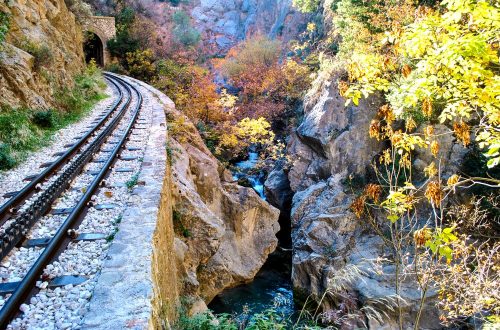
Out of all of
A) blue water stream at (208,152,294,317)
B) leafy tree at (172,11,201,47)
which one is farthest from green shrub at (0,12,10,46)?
leafy tree at (172,11,201,47)

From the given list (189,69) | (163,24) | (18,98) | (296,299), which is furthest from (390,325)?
(163,24)

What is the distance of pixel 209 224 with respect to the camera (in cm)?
859

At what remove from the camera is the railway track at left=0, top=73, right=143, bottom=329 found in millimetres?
3846

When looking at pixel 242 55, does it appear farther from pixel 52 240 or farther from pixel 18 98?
pixel 52 240

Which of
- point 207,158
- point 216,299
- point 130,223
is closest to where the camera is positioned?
point 130,223

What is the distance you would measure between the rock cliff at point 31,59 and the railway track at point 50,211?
2.80 m

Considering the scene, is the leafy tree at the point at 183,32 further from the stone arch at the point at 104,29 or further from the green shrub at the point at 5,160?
the green shrub at the point at 5,160

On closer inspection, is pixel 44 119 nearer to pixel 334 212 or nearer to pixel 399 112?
pixel 334 212

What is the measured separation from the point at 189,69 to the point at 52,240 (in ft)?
68.2

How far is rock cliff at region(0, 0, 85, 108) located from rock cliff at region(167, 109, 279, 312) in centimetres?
427

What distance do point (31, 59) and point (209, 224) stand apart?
856cm

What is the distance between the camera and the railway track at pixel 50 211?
385cm

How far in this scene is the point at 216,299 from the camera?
1137cm

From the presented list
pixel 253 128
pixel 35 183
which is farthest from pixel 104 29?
pixel 35 183
